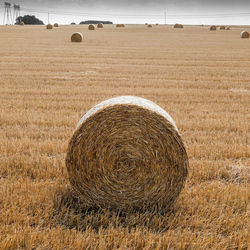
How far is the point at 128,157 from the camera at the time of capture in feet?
→ 13.4

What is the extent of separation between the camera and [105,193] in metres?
4.09

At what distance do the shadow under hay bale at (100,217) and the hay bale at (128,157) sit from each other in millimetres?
145

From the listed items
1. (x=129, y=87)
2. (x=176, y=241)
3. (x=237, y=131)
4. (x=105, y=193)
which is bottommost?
(x=176, y=241)

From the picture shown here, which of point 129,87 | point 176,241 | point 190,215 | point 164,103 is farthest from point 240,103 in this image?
point 176,241

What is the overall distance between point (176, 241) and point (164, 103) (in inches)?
242

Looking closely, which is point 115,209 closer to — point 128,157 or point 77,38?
point 128,157

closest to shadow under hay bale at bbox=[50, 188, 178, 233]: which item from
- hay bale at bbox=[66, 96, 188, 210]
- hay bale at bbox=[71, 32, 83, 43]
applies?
hay bale at bbox=[66, 96, 188, 210]

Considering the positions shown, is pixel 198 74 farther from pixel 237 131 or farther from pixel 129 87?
pixel 237 131

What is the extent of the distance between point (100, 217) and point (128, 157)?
80 cm

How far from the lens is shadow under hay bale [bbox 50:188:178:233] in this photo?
12.2 feet

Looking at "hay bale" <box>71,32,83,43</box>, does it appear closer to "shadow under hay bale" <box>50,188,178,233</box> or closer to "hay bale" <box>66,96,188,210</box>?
"hay bale" <box>66,96,188,210</box>

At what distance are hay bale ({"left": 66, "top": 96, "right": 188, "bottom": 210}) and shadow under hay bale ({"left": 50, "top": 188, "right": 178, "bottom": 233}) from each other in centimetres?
14

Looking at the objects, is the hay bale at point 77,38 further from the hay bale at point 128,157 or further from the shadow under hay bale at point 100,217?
the shadow under hay bale at point 100,217

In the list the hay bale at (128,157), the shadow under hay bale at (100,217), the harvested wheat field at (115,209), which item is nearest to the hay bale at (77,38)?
the harvested wheat field at (115,209)
